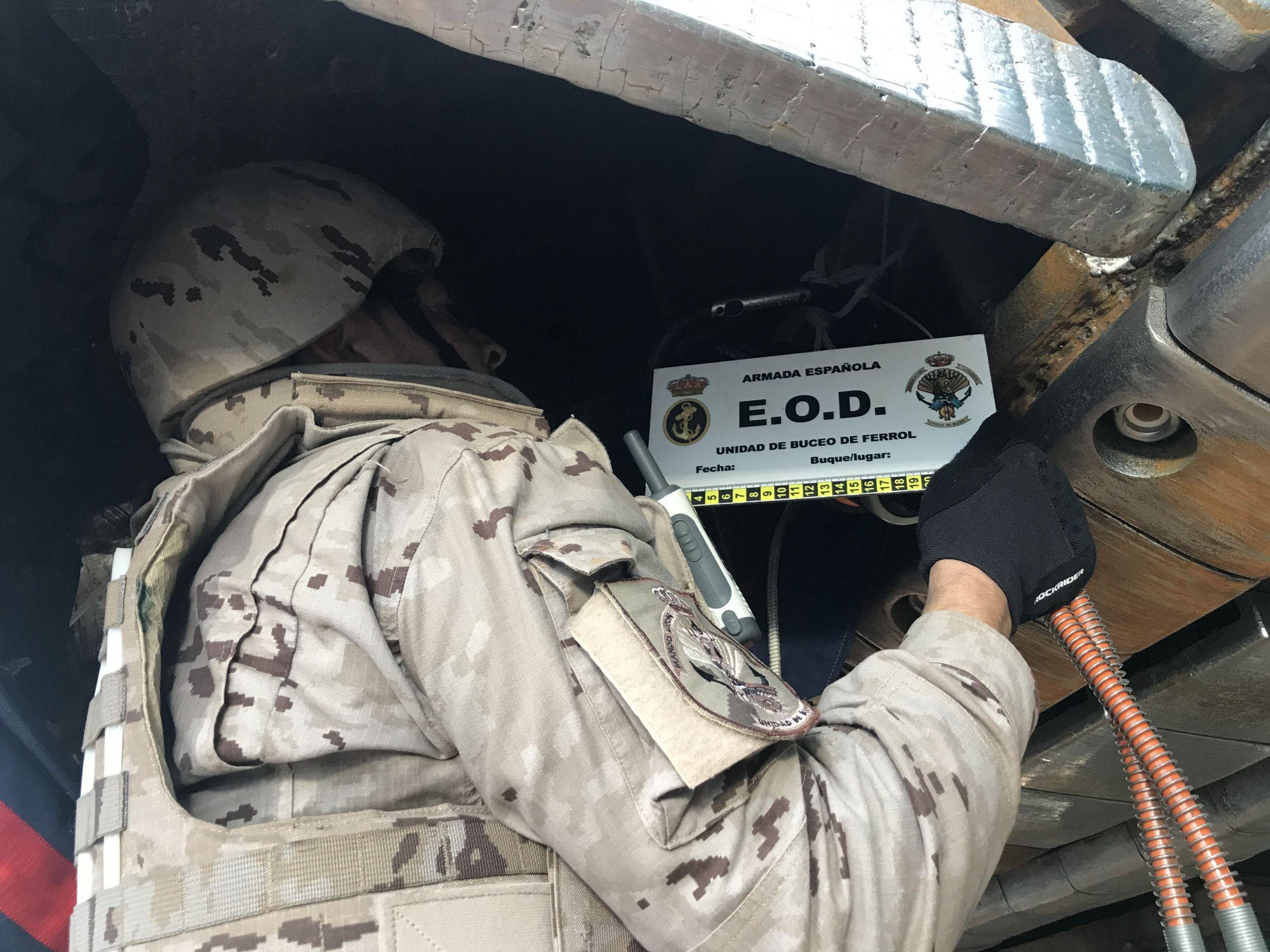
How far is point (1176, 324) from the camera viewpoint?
2.85 ft

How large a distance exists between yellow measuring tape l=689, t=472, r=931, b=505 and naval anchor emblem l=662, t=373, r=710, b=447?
93 millimetres

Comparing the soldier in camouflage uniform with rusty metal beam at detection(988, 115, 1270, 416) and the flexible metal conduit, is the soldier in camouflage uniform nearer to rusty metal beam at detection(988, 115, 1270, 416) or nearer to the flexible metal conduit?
the flexible metal conduit

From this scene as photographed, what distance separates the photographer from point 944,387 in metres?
1.12

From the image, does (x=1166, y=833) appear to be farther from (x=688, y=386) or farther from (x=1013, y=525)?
(x=688, y=386)

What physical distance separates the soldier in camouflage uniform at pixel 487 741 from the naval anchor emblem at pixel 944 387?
0.28m

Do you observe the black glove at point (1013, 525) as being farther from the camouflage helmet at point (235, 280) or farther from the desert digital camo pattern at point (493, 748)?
the camouflage helmet at point (235, 280)

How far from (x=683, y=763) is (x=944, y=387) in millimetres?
674

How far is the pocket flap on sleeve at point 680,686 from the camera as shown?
682mm

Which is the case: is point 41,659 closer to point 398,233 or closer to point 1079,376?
point 398,233

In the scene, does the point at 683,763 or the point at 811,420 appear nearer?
the point at 683,763

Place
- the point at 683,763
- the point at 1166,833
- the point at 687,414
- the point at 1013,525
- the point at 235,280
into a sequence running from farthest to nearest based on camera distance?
the point at 687,414, the point at 235,280, the point at 1013,525, the point at 1166,833, the point at 683,763

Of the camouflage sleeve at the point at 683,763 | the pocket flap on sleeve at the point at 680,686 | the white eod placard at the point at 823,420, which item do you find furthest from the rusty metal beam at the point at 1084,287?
the pocket flap on sleeve at the point at 680,686

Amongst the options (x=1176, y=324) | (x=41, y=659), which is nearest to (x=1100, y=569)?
(x=1176, y=324)

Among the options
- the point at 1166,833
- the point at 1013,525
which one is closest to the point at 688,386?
the point at 1013,525
